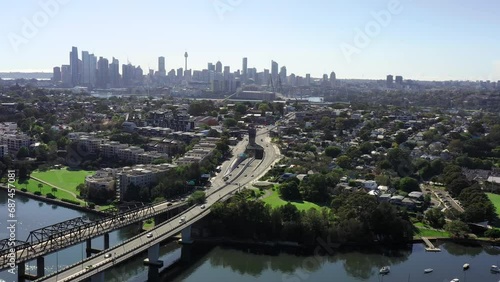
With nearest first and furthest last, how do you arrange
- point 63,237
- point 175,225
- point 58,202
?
point 63,237, point 175,225, point 58,202

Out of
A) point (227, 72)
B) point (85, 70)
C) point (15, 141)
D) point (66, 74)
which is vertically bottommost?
point (15, 141)

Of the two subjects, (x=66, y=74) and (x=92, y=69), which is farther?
(x=66, y=74)

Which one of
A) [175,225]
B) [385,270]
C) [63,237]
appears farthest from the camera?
[175,225]

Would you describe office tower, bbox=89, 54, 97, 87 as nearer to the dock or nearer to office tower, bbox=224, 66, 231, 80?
office tower, bbox=224, 66, 231, 80

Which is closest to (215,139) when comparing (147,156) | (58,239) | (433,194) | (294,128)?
(147,156)

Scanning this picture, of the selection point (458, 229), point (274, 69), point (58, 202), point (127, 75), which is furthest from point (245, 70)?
point (458, 229)

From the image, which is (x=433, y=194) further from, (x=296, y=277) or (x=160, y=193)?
(x=160, y=193)

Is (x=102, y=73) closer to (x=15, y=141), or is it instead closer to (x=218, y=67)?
(x=218, y=67)
